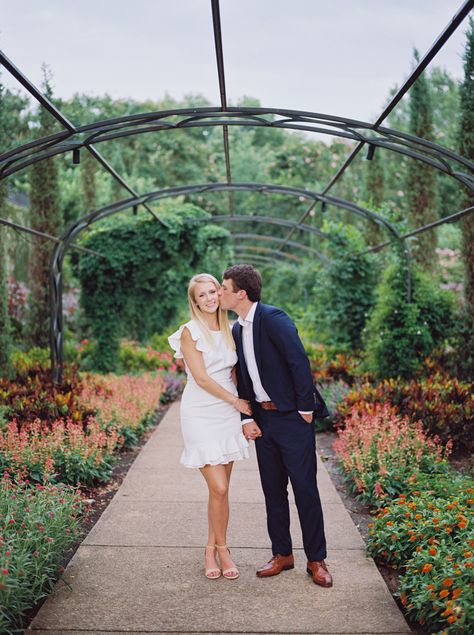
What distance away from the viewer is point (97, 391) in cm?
807

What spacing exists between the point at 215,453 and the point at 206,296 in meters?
0.87

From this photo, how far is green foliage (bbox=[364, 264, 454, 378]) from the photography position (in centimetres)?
925

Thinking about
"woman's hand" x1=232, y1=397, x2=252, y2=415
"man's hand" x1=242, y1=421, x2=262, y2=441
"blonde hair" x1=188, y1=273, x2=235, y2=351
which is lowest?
"man's hand" x1=242, y1=421, x2=262, y2=441

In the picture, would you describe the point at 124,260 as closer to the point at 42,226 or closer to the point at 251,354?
the point at 42,226

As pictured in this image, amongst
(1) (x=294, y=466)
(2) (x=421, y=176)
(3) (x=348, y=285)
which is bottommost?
(1) (x=294, y=466)

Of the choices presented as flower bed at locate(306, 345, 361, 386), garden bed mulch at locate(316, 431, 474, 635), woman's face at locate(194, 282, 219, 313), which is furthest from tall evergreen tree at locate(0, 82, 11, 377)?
woman's face at locate(194, 282, 219, 313)

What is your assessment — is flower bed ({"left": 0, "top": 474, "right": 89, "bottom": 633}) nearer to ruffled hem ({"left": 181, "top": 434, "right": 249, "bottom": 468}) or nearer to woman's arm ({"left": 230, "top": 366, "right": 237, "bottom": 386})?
ruffled hem ({"left": 181, "top": 434, "right": 249, "bottom": 468})

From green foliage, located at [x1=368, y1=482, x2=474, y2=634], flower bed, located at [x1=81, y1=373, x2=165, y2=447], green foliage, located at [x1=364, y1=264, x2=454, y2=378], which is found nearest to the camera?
green foliage, located at [x1=368, y1=482, x2=474, y2=634]

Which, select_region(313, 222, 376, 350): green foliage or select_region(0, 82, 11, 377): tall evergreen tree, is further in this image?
select_region(313, 222, 376, 350): green foliage

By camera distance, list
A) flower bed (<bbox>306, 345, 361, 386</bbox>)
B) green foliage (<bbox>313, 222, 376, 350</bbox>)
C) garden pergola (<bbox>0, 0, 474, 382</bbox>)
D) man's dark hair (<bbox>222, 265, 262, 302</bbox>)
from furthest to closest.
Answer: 1. green foliage (<bbox>313, 222, 376, 350</bbox>)
2. flower bed (<bbox>306, 345, 361, 386</bbox>)
3. garden pergola (<bbox>0, 0, 474, 382</bbox>)
4. man's dark hair (<bbox>222, 265, 262, 302</bbox>)

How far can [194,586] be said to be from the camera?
3553mm

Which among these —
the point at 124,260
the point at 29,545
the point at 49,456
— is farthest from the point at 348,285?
the point at 29,545

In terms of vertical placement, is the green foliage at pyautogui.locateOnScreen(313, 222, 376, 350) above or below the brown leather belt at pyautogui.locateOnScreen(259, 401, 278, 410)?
above

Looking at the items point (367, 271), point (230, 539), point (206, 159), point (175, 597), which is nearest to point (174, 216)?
point (367, 271)
